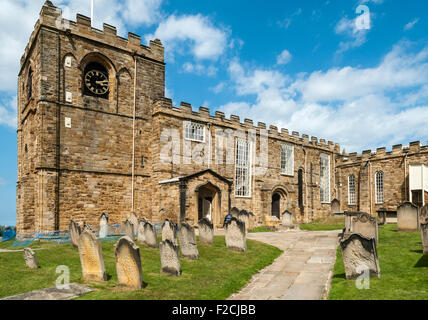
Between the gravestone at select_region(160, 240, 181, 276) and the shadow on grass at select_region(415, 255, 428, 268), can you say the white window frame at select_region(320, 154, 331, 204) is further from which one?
the gravestone at select_region(160, 240, 181, 276)

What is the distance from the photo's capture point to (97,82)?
20781mm

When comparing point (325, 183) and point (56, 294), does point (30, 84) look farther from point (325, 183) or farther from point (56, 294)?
point (325, 183)

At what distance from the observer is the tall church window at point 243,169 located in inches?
1061

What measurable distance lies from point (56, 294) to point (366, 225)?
1112 centimetres

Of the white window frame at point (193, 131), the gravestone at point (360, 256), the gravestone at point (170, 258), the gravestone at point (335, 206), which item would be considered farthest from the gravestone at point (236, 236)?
the gravestone at point (335, 206)

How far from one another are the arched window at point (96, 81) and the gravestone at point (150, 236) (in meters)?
11.2

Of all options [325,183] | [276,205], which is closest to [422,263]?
[276,205]

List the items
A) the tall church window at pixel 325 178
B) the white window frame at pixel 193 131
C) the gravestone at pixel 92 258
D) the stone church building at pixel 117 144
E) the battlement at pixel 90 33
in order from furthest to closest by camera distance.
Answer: the tall church window at pixel 325 178, the white window frame at pixel 193 131, the battlement at pixel 90 33, the stone church building at pixel 117 144, the gravestone at pixel 92 258

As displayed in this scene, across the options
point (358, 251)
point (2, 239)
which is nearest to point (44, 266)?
point (358, 251)

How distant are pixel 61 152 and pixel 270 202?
55.5ft

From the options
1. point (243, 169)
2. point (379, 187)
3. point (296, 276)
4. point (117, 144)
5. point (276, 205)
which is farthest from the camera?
point (379, 187)

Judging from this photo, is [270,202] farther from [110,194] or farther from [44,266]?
[44,266]

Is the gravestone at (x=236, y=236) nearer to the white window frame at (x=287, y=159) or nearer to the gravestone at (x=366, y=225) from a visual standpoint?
the gravestone at (x=366, y=225)

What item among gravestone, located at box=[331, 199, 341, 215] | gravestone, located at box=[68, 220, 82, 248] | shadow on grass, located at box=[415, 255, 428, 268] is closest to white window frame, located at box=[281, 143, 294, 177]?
gravestone, located at box=[331, 199, 341, 215]
